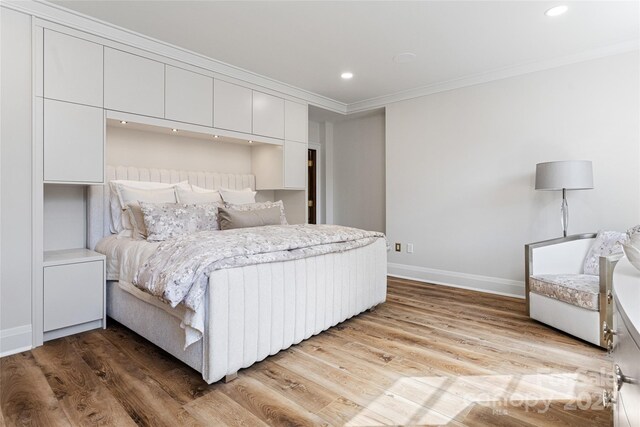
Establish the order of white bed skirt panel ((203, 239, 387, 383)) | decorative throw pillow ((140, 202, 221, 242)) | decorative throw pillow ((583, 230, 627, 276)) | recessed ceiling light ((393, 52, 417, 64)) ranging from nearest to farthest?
white bed skirt panel ((203, 239, 387, 383)) < decorative throw pillow ((140, 202, 221, 242)) < decorative throw pillow ((583, 230, 627, 276)) < recessed ceiling light ((393, 52, 417, 64))

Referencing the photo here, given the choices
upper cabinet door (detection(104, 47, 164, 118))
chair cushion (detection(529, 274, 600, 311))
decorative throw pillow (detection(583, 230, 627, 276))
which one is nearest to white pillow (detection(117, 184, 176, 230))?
upper cabinet door (detection(104, 47, 164, 118))

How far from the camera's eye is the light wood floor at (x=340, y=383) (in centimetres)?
171

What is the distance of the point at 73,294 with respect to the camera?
106 inches

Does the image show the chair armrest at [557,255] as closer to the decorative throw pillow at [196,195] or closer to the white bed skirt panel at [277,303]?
the white bed skirt panel at [277,303]

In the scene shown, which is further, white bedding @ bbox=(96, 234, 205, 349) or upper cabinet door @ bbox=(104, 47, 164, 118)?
upper cabinet door @ bbox=(104, 47, 164, 118)

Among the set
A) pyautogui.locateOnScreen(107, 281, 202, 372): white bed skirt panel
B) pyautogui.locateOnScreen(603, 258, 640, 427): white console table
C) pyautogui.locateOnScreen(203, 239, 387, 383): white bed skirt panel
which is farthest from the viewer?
pyautogui.locateOnScreen(107, 281, 202, 372): white bed skirt panel

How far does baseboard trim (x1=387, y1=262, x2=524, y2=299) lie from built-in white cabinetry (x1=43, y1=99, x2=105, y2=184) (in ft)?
12.3

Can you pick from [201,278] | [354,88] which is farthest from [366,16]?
[201,278]

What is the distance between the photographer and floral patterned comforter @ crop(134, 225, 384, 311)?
185 centimetres

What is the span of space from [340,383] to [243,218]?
67.3 inches

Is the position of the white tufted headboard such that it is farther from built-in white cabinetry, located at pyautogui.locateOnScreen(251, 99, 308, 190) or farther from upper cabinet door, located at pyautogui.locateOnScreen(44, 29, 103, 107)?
upper cabinet door, located at pyautogui.locateOnScreen(44, 29, 103, 107)

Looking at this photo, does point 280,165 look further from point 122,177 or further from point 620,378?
point 620,378

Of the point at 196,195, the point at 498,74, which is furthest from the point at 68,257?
the point at 498,74

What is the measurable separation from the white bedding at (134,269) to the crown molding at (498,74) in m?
3.60
